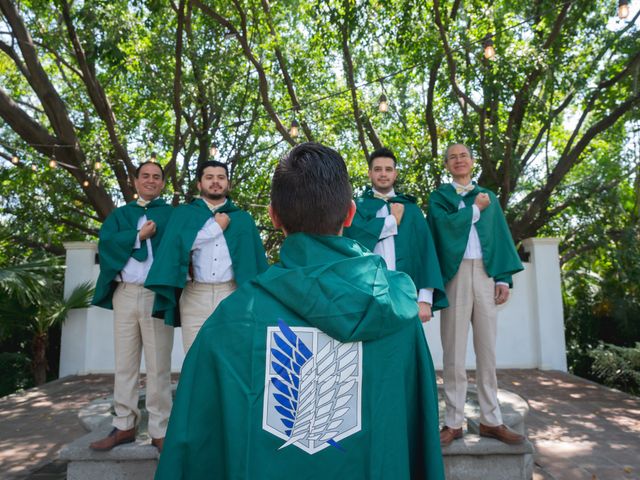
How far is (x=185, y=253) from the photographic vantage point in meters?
3.80

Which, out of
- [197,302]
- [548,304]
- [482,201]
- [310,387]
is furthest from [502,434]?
[548,304]

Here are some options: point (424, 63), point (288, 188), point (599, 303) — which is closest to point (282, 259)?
point (288, 188)

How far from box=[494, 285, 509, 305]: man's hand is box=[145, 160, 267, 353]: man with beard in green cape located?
1.68 metres

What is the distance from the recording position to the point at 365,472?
1.42 m

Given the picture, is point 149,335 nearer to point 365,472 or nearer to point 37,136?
point 365,472

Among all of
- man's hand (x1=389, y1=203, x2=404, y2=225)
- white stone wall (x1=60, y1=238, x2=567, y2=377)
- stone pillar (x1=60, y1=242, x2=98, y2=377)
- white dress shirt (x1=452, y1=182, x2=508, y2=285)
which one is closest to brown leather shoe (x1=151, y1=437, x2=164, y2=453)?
man's hand (x1=389, y1=203, x2=404, y2=225)

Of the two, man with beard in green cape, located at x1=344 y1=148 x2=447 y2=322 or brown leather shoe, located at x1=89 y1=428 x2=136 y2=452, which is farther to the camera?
man with beard in green cape, located at x1=344 y1=148 x2=447 y2=322

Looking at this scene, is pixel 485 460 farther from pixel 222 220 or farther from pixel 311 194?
pixel 311 194

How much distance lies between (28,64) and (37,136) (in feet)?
3.79

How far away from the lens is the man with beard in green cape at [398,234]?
3.71m

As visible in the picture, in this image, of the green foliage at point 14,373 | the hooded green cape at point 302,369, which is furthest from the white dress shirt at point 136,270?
the green foliage at point 14,373

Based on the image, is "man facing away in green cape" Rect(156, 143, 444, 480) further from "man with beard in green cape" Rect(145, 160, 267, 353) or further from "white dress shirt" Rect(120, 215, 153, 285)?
"white dress shirt" Rect(120, 215, 153, 285)

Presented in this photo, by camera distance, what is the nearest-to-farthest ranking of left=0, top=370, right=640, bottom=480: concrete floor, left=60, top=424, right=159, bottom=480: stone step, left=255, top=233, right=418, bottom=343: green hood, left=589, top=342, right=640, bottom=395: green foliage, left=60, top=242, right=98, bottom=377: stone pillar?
left=255, top=233, right=418, bottom=343: green hood
left=60, top=424, right=159, bottom=480: stone step
left=0, top=370, right=640, bottom=480: concrete floor
left=589, top=342, right=640, bottom=395: green foliage
left=60, top=242, right=98, bottom=377: stone pillar

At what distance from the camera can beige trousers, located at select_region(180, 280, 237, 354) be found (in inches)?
151
